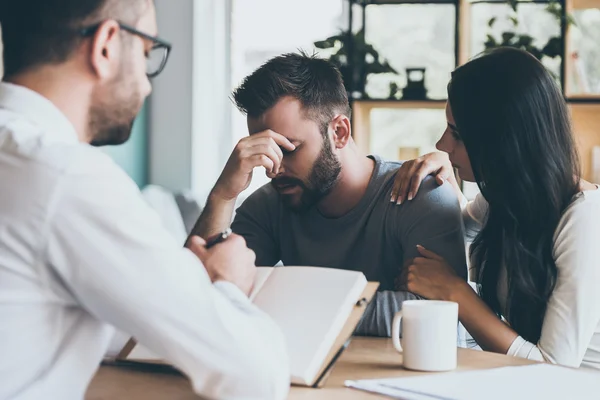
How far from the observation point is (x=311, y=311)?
3.96 feet

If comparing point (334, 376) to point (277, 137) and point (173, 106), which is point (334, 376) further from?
point (173, 106)

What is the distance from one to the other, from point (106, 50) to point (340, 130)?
3.50ft

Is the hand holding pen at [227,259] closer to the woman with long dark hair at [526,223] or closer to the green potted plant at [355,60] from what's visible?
the woman with long dark hair at [526,223]

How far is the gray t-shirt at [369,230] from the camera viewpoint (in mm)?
1762

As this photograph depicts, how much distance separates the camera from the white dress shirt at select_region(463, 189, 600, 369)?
1.50m

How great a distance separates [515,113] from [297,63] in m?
0.59

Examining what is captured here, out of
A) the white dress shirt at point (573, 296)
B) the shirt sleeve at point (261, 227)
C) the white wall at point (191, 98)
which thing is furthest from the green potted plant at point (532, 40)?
the white dress shirt at point (573, 296)

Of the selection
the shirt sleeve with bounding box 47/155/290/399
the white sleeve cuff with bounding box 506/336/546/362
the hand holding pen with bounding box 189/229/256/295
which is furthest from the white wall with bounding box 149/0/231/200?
the shirt sleeve with bounding box 47/155/290/399

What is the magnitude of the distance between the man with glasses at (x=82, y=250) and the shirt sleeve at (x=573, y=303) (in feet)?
2.23

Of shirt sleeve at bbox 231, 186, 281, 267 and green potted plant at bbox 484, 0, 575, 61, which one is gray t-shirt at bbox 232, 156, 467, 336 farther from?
green potted plant at bbox 484, 0, 575, 61

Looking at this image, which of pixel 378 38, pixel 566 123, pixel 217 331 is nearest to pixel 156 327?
pixel 217 331

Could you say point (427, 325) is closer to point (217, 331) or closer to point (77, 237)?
point (217, 331)

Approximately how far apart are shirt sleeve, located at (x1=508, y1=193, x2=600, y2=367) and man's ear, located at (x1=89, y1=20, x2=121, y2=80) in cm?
90

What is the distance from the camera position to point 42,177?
2.88 ft
